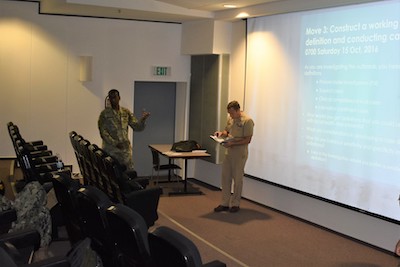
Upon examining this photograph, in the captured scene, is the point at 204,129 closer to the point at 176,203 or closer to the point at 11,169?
the point at 176,203

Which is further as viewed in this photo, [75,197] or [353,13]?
[353,13]

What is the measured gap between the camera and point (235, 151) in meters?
7.95

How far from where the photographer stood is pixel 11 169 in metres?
9.03

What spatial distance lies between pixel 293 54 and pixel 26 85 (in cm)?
460

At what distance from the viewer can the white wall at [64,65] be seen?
9.36 metres

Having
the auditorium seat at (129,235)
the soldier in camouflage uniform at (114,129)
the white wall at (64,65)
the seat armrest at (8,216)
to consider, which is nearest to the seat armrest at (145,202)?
the soldier in camouflage uniform at (114,129)

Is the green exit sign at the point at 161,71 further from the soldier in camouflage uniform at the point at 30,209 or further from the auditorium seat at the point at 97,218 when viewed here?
the auditorium seat at the point at 97,218

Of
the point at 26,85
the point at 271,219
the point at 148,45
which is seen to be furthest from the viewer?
the point at 148,45

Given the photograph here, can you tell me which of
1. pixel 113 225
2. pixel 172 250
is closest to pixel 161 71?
pixel 113 225

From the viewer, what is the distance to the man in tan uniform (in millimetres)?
7805

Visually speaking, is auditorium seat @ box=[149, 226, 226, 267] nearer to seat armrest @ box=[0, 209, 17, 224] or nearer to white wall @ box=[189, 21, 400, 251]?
seat armrest @ box=[0, 209, 17, 224]

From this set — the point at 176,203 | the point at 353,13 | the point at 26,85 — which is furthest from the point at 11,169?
the point at 353,13

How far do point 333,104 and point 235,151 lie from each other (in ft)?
5.33

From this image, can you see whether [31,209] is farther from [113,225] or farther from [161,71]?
[161,71]
